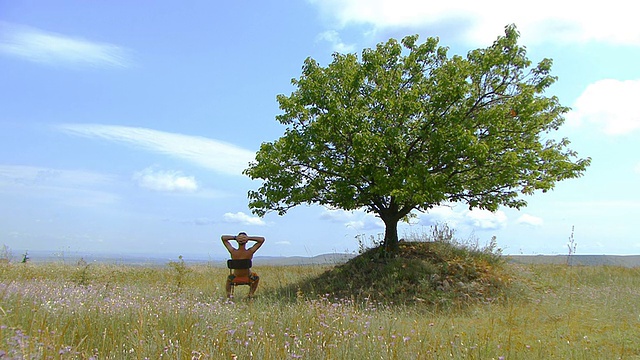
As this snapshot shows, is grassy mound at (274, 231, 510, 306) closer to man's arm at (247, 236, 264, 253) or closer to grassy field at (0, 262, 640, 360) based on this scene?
grassy field at (0, 262, 640, 360)

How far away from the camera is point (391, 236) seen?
16.6 meters

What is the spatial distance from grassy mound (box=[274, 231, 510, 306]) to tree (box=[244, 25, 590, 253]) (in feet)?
3.43

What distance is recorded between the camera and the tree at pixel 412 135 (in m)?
14.3

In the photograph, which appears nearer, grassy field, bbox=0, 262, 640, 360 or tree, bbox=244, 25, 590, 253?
grassy field, bbox=0, 262, 640, 360

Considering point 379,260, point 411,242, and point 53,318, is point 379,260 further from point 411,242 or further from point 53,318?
point 53,318

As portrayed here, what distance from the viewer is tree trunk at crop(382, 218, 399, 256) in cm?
1642

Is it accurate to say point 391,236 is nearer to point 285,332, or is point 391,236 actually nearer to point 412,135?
point 412,135

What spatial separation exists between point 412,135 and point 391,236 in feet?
11.8

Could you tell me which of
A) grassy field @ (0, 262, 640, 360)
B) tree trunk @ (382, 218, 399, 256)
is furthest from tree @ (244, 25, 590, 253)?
grassy field @ (0, 262, 640, 360)

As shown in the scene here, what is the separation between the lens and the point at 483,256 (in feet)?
55.0

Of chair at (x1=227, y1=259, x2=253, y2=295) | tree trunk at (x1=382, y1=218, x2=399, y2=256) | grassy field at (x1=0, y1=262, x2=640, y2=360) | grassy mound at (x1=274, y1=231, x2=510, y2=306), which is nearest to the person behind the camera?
grassy field at (x1=0, y1=262, x2=640, y2=360)

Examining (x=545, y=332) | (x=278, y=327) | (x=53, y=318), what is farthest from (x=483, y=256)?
(x=53, y=318)

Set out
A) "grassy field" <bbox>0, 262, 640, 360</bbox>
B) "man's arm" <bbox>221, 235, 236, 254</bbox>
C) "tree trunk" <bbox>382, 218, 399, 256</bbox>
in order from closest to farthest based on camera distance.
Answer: "grassy field" <bbox>0, 262, 640, 360</bbox>
"man's arm" <bbox>221, 235, 236, 254</bbox>
"tree trunk" <bbox>382, 218, 399, 256</bbox>

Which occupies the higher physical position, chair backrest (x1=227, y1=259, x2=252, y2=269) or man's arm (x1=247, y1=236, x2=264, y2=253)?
man's arm (x1=247, y1=236, x2=264, y2=253)
